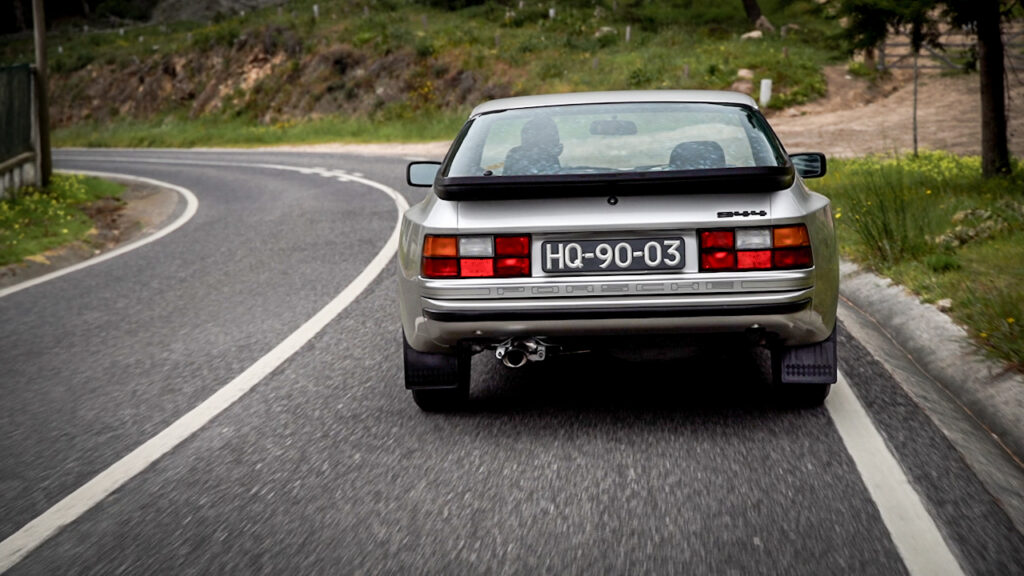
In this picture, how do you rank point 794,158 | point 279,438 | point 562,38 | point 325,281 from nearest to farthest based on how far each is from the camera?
1. point 279,438
2. point 794,158
3. point 325,281
4. point 562,38

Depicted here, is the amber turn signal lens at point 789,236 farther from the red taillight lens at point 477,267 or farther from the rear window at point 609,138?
the red taillight lens at point 477,267

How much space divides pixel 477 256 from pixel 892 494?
69.4 inches

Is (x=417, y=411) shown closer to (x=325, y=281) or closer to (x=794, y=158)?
(x=794, y=158)

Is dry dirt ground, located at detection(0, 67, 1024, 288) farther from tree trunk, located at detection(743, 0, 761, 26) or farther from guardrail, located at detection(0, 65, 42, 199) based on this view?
tree trunk, located at detection(743, 0, 761, 26)

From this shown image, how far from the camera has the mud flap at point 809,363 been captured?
428cm

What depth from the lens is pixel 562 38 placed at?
39.7 metres

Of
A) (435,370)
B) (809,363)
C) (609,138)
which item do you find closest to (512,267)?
(435,370)

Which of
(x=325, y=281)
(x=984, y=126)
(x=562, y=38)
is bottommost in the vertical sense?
(x=325, y=281)

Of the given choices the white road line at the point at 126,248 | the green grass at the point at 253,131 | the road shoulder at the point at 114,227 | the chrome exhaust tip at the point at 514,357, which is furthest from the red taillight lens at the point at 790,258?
the green grass at the point at 253,131

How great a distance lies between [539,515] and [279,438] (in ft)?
4.84

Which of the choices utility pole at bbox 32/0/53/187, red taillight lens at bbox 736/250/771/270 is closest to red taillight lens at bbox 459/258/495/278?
red taillight lens at bbox 736/250/771/270

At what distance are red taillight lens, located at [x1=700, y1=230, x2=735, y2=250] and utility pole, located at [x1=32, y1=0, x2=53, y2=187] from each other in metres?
15.2

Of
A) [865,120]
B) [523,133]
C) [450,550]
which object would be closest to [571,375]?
[523,133]

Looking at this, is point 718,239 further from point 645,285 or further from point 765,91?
point 765,91
